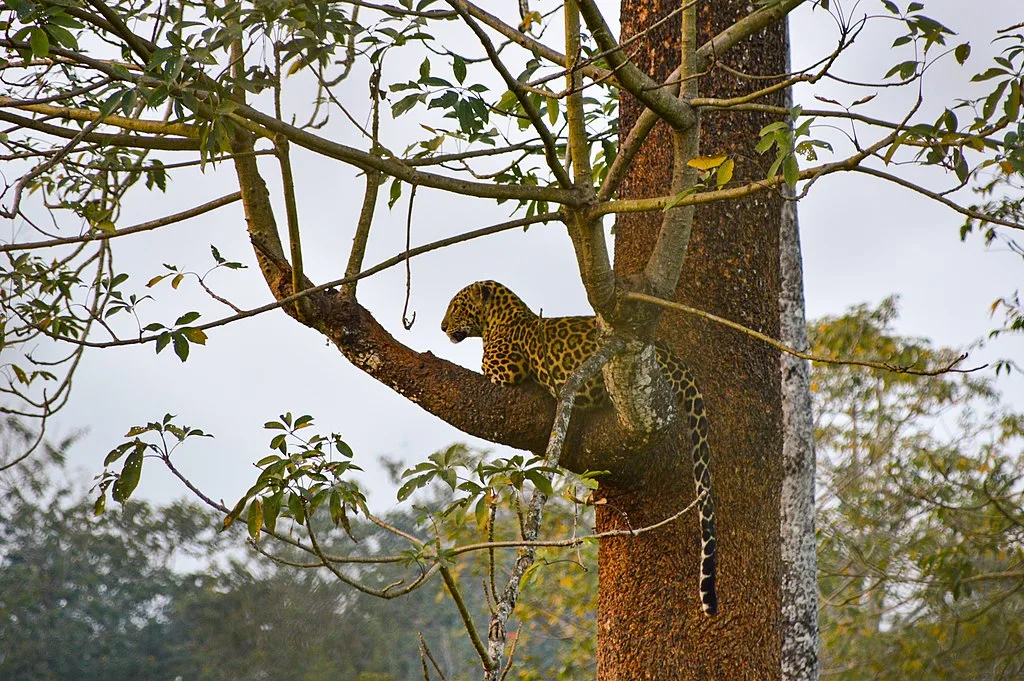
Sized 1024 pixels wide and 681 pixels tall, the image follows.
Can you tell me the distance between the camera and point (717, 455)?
10.4 ft

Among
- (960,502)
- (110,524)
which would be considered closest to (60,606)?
(110,524)

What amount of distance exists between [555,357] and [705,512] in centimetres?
144

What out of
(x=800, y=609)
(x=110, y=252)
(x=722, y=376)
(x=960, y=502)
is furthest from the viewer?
(x=960, y=502)

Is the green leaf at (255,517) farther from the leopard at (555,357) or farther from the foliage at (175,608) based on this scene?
the foliage at (175,608)

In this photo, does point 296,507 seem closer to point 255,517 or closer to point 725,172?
point 255,517

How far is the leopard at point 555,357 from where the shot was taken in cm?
305

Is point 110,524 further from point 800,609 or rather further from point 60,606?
point 800,609

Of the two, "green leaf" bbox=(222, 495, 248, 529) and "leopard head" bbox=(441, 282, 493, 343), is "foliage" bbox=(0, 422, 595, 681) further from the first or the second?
"green leaf" bbox=(222, 495, 248, 529)

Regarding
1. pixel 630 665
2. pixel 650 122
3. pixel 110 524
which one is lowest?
pixel 630 665

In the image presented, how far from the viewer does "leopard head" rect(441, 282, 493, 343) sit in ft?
17.5

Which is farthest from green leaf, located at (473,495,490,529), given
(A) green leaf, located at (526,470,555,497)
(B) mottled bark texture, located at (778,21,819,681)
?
(B) mottled bark texture, located at (778,21,819,681)

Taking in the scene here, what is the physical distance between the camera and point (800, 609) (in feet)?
16.2

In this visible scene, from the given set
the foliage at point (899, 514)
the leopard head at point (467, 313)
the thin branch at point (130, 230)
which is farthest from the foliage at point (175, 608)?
the thin branch at point (130, 230)

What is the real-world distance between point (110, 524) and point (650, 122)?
1348 cm
